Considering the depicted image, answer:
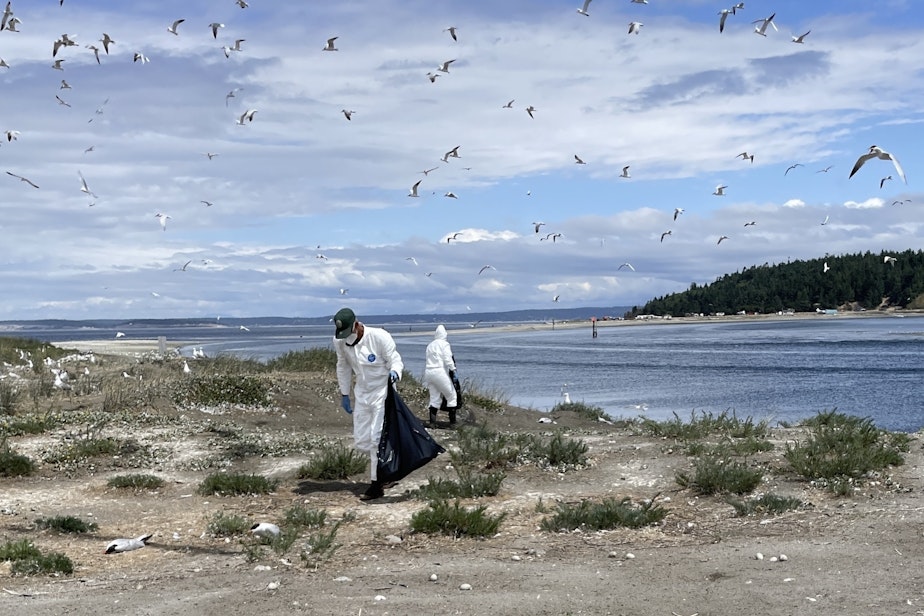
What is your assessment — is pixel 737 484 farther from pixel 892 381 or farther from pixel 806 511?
pixel 892 381

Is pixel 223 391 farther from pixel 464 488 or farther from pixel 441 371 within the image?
pixel 464 488

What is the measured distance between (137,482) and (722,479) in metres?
6.65

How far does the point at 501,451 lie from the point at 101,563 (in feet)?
17.2

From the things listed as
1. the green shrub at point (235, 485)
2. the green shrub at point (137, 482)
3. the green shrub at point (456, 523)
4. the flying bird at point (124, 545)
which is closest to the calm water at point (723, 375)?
the green shrub at point (235, 485)

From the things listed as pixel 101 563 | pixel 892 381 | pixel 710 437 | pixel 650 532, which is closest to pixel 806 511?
pixel 650 532

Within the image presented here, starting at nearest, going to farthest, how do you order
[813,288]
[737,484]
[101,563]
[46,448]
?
[101,563] < [737,484] < [46,448] < [813,288]

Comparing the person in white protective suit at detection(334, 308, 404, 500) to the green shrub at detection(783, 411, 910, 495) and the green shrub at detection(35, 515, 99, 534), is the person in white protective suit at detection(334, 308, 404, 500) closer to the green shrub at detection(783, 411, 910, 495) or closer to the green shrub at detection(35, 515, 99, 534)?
the green shrub at detection(35, 515, 99, 534)

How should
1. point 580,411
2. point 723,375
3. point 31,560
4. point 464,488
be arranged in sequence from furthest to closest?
point 723,375 → point 580,411 → point 464,488 → point 31,560

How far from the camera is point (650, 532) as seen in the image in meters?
8.89

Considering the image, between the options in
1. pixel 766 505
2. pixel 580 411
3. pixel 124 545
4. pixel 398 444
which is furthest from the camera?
pixel 580 411

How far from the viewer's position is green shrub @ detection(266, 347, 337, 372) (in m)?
26.6

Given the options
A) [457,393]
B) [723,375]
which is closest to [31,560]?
[457,393]

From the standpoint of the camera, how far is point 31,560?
315 inches

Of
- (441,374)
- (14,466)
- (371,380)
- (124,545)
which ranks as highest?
(371,380)
